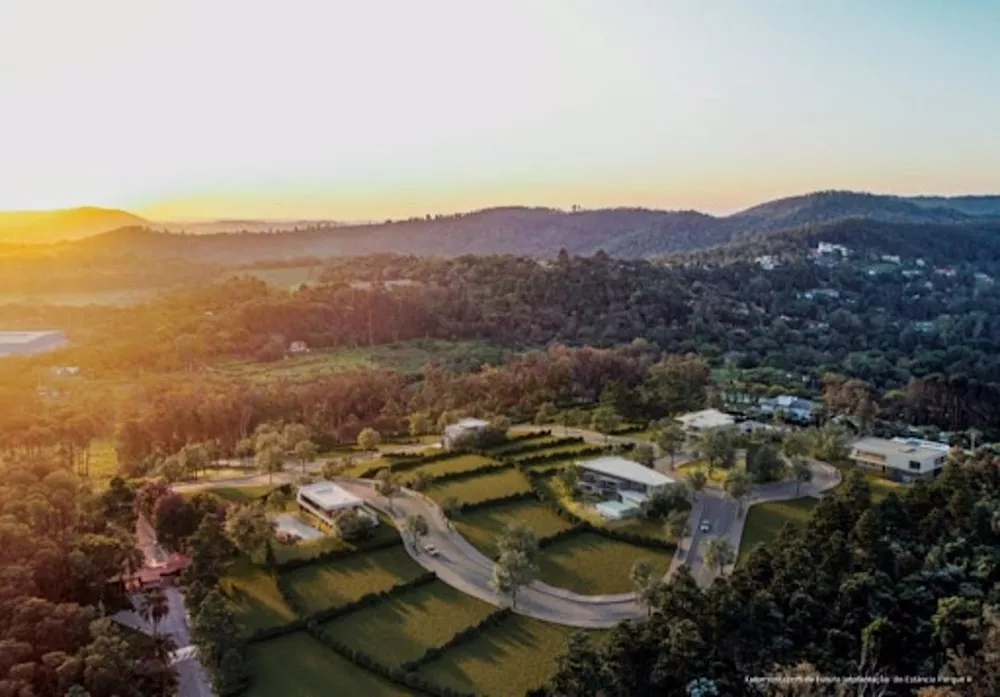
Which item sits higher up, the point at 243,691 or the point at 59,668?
the point at 59,668

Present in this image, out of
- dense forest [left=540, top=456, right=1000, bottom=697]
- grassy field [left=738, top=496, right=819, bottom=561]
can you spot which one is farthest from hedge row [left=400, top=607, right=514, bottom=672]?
grassy field [left=738, top=496, right=819, bottom=561]

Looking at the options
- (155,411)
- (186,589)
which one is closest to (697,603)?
(186,589)

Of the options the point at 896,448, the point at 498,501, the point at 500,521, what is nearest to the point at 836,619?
the point at 500,521

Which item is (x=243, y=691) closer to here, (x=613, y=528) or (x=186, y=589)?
(x=186, y=589)

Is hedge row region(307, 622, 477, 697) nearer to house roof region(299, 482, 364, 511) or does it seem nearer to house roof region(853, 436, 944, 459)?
house roof region(299, 482, 364, 511)

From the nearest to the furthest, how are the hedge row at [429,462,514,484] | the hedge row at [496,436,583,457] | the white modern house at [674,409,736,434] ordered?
the hedge row at [429,462,514,484], the hedge row at [496,436,583,457], the white modern house at [674,409,736,434]

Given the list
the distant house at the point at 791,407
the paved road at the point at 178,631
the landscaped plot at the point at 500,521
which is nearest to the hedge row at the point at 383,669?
the paved road at the point at 178,631
